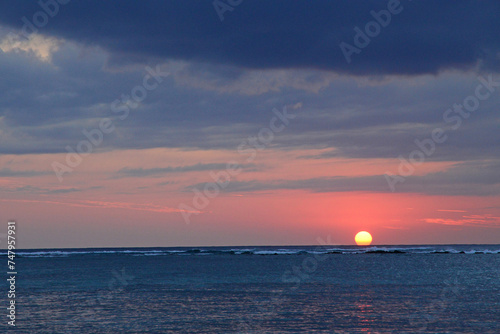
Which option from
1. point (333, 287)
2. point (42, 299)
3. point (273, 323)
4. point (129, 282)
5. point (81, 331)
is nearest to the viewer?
point (81, 331)

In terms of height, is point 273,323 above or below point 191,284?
below

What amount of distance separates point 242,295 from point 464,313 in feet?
79.0

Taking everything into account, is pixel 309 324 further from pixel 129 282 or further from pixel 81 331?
pixel 129 282

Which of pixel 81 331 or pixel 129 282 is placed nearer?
pixel 81 331

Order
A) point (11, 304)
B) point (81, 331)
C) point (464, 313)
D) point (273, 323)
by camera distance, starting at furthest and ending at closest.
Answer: point (11, 304) < point (464, 313) < point (273, 323) < point (81, 331)

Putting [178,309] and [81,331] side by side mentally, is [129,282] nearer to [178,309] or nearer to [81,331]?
[178,309]

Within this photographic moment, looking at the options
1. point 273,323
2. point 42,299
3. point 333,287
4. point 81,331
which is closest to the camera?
point 81,331

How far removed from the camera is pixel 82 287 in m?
72.0

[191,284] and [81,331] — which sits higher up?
[191,284]

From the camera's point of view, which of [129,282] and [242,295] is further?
[129,282]

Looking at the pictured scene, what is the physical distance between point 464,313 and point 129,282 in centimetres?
4933

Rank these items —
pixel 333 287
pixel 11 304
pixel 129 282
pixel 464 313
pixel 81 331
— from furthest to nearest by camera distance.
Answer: pixel 129 282 < pixel 333 287 < pixel 11 304 < pixel 464 313 < pixel 81 331

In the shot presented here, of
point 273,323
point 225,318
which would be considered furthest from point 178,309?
point 273,323

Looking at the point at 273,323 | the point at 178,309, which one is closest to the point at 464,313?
the point at 273,323
